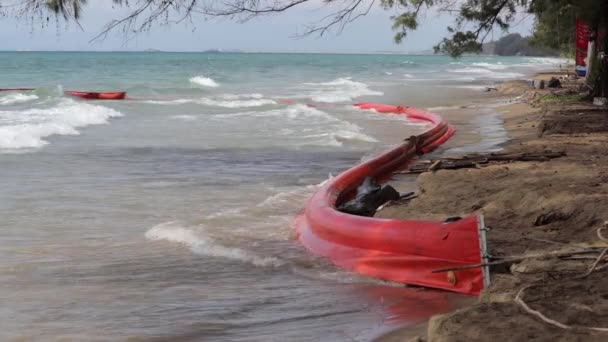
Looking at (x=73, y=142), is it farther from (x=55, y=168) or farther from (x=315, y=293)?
(x=315, y=293)

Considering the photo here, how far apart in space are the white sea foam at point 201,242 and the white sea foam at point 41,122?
29.6 ft

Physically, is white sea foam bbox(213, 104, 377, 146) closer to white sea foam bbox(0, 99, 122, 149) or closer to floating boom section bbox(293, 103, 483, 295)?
white sea foam bbox(0, 99, 122, 149)

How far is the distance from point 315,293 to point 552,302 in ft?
6.96

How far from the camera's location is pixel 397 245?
20.4 ft

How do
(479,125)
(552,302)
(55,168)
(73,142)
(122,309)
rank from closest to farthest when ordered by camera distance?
1. (552,302)
2. (122,309)
3. (55,168)
4. (73,142)
5. (479,125)

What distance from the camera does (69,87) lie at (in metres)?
47.6

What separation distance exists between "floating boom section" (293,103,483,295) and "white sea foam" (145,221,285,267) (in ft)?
1.85

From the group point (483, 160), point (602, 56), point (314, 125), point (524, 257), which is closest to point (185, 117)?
point (314, 125)

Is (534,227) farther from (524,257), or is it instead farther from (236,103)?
(236,103)

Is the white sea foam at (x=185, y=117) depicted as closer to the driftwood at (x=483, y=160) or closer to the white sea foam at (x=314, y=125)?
the white sea foam at (x=314, y=125)

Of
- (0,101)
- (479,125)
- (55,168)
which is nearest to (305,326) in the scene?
Answer: (55,168)

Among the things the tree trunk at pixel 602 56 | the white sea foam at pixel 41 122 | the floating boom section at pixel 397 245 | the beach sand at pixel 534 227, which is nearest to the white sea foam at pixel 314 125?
the white sea foam at pixel 41 122

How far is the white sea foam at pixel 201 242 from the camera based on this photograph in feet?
22.7

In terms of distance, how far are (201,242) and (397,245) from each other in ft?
7.16
